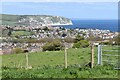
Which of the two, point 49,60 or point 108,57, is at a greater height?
point 108,57

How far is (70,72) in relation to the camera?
39.7 ft

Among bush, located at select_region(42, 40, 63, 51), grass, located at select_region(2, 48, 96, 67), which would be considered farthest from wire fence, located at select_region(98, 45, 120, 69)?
bush, located at select_region(42, 40, 63, 51)

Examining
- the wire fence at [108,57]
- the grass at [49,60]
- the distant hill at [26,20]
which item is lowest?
the grass at [49,60]

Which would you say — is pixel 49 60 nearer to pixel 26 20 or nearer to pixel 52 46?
pixel 52 46

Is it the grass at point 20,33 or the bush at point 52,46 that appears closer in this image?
the bush at point 52,46

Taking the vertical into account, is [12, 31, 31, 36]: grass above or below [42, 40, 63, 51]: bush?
above

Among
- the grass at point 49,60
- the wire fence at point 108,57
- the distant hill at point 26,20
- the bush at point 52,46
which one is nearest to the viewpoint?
the wire fence at point 108,57

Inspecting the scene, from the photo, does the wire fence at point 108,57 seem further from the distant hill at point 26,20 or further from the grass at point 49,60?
the distant hill at point 26,20

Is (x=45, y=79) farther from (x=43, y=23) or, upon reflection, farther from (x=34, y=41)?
(x=43, y=23)

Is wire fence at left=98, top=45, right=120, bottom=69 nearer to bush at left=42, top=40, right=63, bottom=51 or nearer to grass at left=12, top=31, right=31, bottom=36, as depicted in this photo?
bush at left=42, top=40, right=63, bottom=51

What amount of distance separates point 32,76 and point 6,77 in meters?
0.96

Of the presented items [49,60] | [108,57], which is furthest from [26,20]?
[108,57]

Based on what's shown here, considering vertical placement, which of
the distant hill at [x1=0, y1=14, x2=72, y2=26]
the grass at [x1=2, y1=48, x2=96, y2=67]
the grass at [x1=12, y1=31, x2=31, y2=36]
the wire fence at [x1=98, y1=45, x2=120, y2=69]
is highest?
the distant hill at [x1=0, y1=14, x2=72, y2=26]

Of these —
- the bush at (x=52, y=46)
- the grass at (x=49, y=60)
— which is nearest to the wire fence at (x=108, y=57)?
the grass at (x=49, y=60)
